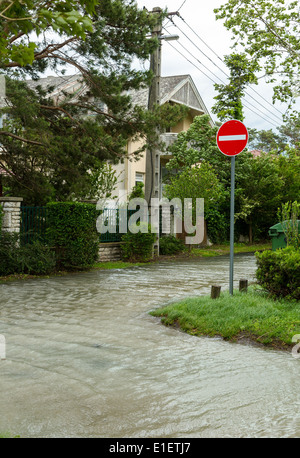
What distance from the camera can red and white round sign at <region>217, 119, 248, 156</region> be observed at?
31.0 feet

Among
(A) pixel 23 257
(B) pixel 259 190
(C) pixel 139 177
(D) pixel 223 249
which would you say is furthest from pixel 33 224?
(B) pixel 259 190

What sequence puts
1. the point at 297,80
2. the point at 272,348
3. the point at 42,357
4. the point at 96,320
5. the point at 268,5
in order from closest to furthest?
the point at 42,357 → the point at 272,348 → the point at 96,320 → the point at 268,5 → the point at 297,80

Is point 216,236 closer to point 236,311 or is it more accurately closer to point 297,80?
point 297,80

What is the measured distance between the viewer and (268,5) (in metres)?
17.4

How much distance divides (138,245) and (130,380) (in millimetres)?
14081

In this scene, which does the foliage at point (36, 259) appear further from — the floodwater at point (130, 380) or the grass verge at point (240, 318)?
the grass verge at point (240, 318)

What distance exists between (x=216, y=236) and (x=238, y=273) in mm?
13018

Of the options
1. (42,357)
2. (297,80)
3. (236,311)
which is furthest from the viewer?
(297,80)

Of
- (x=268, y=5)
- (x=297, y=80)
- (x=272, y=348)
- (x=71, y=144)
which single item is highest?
(x=268, y=5)

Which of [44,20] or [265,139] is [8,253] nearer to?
[44,20]

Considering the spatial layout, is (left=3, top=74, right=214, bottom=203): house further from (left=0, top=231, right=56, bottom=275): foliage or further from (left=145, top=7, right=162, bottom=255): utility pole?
(left=0, top=231, right=56, bottom=275): foliage

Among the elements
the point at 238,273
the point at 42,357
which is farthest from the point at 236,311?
the point at 238,273

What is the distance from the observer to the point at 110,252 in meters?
19.7

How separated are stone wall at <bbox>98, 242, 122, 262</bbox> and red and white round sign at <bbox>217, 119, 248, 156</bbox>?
1018 cm
